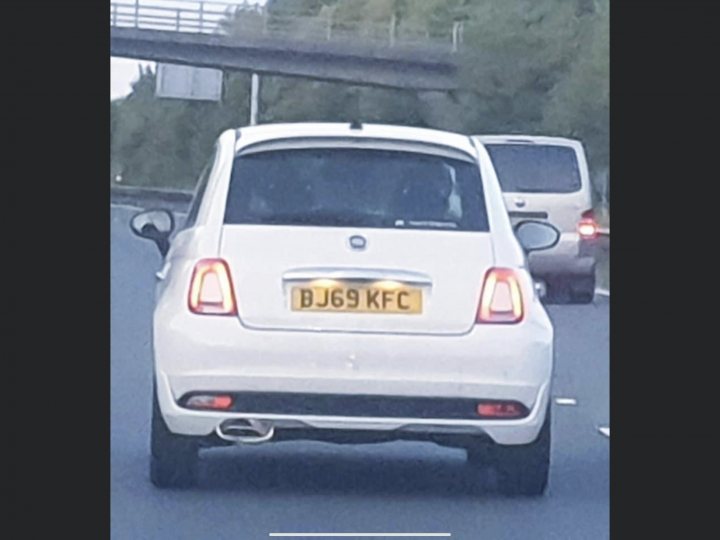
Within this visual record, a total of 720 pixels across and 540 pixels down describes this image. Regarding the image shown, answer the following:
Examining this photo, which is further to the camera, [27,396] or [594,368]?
[27,396]

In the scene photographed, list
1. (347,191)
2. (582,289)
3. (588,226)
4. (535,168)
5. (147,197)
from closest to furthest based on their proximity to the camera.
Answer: (347,191) < (147,197) < (582,289) < (535,168) < (588,226)

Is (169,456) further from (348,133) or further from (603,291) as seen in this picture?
(603,291)

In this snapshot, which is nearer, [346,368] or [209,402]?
[346,368]

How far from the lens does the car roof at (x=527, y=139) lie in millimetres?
6562

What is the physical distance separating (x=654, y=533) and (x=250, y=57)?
221 centimetres

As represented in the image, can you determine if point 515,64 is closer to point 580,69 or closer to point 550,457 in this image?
point 580,69

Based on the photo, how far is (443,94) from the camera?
6.89m

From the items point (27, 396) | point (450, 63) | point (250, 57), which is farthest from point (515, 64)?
point (27, 396)

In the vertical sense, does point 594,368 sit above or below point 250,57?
below

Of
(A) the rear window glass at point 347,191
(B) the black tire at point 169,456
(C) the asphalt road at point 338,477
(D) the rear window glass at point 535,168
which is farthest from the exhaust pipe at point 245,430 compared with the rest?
(D) the rear window glass at point 535,168

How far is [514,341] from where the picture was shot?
6391 mm

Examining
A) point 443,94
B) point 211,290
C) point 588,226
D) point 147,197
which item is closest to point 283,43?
point 443,94

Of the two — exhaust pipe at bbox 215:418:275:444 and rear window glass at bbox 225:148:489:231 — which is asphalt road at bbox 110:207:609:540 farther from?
rear window glass at bbox 225:148:489:231

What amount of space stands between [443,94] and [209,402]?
4.50ft
